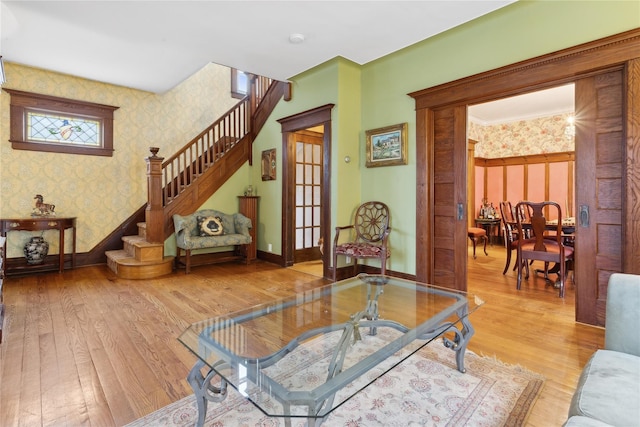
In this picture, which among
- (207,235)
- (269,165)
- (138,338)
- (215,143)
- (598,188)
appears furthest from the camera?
(215,143)

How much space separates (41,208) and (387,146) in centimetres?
476

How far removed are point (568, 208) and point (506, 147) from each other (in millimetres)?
1784

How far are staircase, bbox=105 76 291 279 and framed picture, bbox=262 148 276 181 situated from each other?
1.65 feet

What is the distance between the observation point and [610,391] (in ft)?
3.46

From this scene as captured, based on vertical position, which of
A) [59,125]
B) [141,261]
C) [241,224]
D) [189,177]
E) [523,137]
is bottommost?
[141,261]

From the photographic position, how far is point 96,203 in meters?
5.00

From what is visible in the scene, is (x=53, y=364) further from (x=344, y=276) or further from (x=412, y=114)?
(x=412, y=114)

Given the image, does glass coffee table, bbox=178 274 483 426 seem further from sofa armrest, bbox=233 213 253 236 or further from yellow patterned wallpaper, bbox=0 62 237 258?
yellow patterned wallpaper, bbox=0 62 237 258

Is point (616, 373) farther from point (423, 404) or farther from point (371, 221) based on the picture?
point (371, 221)

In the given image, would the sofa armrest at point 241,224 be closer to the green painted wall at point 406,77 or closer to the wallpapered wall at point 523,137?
the green painted wall at point 406,77

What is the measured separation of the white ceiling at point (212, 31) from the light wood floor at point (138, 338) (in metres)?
2.84

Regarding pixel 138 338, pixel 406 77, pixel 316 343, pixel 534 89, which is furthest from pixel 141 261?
pixel 534 89

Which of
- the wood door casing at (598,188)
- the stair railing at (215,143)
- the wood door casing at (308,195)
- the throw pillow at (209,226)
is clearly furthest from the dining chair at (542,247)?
the stair railing at (215,143)

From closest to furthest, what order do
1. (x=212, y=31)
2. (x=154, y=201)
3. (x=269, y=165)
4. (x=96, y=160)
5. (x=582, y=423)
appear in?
(x=582, y=423)
(x=212, y=31)
(x=154, y=201)
(x=96, y=160)
(x=269, y=165)
